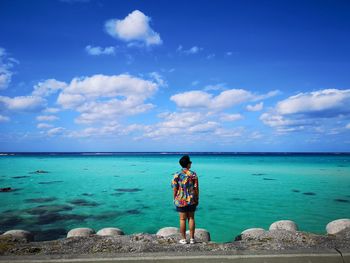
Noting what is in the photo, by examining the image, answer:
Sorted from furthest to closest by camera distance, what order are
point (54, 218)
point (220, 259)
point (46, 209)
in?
point (46, 209), point (54, 218), point (220, 259)

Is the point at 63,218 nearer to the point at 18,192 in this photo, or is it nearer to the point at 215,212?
the point at 215,212

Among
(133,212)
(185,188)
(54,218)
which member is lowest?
(133,212)

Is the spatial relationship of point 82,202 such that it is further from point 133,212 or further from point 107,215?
point 133,212

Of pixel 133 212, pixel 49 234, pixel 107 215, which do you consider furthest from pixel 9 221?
pixel 133 212

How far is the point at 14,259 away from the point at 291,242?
246 inches

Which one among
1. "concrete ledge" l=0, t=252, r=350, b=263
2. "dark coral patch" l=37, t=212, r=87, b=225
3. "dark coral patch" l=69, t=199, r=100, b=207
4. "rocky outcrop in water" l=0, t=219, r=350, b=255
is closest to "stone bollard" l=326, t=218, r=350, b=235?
"rocky outcrop in water" l=0, t=219, r=350, b=255

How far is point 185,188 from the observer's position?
19.8 feet

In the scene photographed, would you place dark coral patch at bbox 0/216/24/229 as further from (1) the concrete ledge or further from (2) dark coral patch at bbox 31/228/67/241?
(1) the concrete ledge

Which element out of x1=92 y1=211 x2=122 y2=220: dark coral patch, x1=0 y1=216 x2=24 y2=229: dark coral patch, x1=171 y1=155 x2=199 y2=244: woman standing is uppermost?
x1=171 y1=155 x2=199 y2=244: woman standing

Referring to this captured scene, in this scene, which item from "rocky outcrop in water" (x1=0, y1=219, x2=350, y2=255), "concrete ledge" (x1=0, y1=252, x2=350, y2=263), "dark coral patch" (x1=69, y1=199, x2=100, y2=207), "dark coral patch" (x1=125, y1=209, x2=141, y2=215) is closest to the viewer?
"concrete ledge" (x1=0, y1=252, x2=350, y2=263)

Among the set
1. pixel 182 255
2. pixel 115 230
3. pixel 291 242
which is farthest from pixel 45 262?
pixel 291 242

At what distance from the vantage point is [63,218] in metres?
13.6

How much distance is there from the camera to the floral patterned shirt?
6.06 meters

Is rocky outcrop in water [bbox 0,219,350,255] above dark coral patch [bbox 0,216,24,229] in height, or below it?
above
